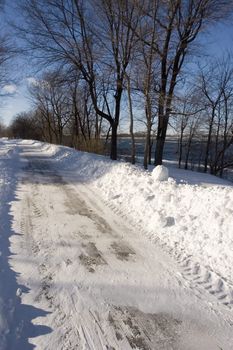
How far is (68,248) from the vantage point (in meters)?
5.37

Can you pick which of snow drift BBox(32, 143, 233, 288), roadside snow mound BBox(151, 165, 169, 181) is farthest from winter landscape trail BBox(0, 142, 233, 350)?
roadside snow mound BBox(151, 165, 169, 181)

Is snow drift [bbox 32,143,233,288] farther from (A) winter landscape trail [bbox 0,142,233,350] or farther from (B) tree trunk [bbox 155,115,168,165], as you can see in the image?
(B) tree trunk [bbox 155,115,168,165]

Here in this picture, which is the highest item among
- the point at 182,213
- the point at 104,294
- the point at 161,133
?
the point at 161,133

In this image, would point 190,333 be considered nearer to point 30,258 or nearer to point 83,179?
point 30,258

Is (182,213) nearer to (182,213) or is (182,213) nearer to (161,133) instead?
(182,213)

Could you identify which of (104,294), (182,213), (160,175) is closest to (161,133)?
(160,175)

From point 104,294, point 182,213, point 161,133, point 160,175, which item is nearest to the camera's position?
point 104,294

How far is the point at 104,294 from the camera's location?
157 inches

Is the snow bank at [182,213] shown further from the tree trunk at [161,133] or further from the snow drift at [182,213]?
the tree trunk at [161,133]

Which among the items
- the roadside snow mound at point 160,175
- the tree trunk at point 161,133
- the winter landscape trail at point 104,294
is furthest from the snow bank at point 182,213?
the tree trunk at point 161,133

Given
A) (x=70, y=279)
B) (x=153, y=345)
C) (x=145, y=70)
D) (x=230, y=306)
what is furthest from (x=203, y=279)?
(x=145, y=70)

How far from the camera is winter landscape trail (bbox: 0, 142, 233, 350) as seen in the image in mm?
3252

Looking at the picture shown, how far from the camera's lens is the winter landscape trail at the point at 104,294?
325 centimetres

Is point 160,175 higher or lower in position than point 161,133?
lower
